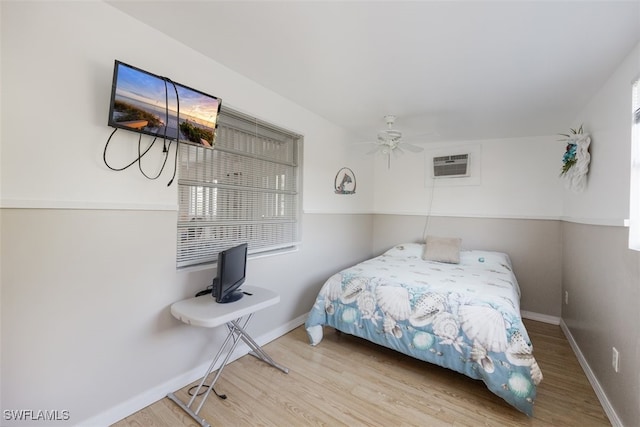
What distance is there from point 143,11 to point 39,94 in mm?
755

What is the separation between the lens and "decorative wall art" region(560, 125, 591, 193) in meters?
2.39

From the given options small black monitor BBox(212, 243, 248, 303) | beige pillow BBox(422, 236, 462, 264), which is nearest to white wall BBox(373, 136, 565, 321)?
beige pillow BBox(422, 236, 462, 264)

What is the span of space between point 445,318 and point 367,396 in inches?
32.7

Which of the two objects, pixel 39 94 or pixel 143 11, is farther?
pixel 143 11

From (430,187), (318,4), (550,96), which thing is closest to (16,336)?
(318,4)

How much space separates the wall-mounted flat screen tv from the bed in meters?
1.83

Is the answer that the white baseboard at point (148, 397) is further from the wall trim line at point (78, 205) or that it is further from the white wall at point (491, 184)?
the white wall at point (491, 184)

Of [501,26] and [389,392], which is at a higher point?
[501,26]

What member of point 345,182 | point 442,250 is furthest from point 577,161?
point 345,182

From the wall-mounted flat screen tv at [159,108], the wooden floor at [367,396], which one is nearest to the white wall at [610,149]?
the wooden floor at [367,396]

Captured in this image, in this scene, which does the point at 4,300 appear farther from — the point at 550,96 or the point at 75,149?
the point at 550,96

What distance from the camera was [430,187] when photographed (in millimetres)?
4273

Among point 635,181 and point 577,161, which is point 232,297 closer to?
point 635,181

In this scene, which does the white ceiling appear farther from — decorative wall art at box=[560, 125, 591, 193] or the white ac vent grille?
the white ac vent grille
